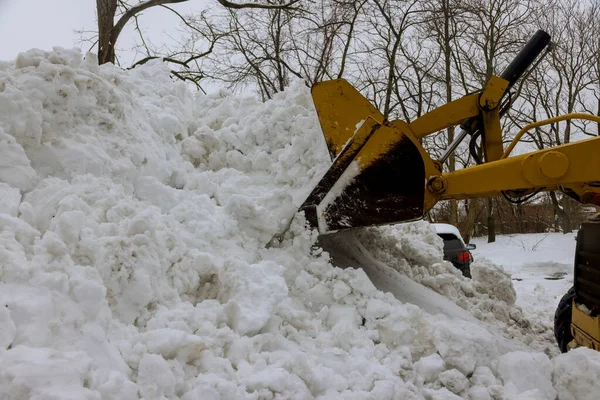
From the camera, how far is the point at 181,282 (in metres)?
2.76

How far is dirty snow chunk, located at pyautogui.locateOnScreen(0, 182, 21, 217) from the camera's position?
2.57m

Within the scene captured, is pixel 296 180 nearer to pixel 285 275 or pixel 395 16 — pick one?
pixel 285 275

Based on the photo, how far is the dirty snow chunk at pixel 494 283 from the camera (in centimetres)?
491

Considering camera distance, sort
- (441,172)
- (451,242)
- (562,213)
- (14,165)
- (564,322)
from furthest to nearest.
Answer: (562,213) → (451,242) → (564,322) → (441,172) → (14,165)

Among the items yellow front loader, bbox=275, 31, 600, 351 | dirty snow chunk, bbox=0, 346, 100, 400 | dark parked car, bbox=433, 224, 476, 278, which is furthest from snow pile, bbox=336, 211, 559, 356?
dirty snow chunk, bbox=0, 346, 100, 400

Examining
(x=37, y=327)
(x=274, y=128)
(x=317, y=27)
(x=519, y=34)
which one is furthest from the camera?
(x=519, y=34)

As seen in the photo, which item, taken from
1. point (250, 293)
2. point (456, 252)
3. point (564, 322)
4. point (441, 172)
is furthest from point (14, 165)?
point (456, 252)

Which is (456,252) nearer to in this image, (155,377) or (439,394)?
(439,394)

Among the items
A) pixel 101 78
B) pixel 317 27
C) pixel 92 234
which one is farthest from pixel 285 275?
pixel 317 27

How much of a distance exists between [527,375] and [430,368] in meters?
0.56

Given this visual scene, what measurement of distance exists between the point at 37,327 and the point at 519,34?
710 inches

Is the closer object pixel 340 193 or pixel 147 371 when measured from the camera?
pixel 147 371

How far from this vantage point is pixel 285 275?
3336 mm

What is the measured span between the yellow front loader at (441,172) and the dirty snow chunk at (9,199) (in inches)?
77.6
